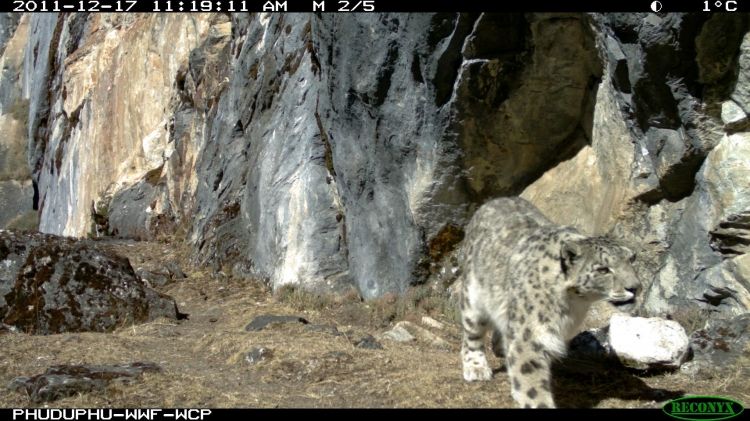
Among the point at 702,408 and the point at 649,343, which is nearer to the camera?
the point at 702,408

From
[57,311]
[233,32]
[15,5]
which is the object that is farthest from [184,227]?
[15,5]

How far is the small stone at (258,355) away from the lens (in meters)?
8.76

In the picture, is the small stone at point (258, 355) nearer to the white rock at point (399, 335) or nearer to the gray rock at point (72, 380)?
the gray rock at point (72, 380)

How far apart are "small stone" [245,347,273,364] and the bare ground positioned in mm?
59

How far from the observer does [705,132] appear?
9102 mm

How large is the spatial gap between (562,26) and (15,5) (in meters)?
36.7

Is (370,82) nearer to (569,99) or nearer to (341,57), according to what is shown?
(341,57)

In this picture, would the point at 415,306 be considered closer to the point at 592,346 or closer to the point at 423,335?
Result: the point at 423,335

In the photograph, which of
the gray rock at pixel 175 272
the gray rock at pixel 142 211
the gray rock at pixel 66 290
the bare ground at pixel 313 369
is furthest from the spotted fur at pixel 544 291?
the gray rock at pixel 142 211

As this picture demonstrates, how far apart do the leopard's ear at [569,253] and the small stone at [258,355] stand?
3.61 m

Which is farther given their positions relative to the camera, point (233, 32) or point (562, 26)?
point (233, 32)

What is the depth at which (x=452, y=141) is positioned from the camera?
11.5 metres

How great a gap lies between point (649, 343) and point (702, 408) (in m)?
1.47

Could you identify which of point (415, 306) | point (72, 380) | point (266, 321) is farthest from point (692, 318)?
point (72, 380)
